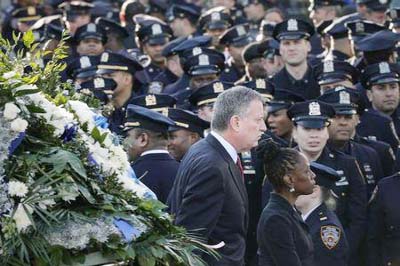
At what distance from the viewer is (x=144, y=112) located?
9383mm

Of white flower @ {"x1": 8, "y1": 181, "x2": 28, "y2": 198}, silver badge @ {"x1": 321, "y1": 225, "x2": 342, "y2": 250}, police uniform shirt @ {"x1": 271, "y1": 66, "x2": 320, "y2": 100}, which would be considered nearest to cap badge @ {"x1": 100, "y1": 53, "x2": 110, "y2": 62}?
police uniform shirt @ {"x1": 271, "y1": 66, "x2": 320, "y2": 100}

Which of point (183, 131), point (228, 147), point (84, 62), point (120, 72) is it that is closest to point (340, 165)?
point (183, 131)

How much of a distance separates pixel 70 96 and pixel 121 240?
39.2 inches

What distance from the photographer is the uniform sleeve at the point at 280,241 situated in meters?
7.90

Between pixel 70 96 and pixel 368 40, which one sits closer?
pixel 70 96

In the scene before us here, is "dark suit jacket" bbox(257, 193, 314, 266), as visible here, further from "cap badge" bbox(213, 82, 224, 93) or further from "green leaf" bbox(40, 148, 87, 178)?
"cap badge" bbox(213, 82, 224, 93)

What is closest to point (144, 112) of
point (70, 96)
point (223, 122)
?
point (223, 122)

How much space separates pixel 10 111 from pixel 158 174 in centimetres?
347

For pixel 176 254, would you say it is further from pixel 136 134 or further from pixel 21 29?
pixel 21 29

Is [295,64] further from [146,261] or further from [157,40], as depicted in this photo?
[146,261]

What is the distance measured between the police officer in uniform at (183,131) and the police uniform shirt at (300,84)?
2187 mm

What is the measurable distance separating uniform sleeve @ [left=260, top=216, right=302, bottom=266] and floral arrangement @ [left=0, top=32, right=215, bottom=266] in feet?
5.78

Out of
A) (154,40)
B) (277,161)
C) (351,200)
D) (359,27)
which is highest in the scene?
(277,161)

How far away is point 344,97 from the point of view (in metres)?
10.9
